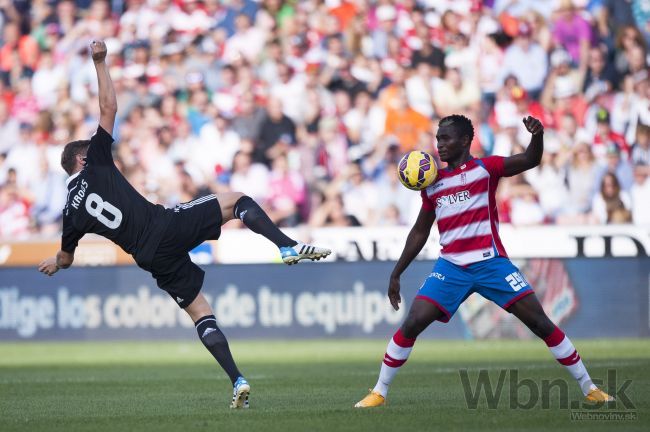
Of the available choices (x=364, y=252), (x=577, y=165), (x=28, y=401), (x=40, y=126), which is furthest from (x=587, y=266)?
(x=40, y=126)

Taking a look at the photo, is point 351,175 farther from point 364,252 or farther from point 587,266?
point 587,266

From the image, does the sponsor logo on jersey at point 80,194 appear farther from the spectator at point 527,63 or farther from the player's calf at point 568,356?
the spectator at point 527,63

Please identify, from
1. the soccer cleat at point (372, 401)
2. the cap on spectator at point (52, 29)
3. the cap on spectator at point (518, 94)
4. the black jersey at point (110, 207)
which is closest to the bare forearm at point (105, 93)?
the black jersey at point (110, 207)

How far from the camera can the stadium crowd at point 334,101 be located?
2008 cm

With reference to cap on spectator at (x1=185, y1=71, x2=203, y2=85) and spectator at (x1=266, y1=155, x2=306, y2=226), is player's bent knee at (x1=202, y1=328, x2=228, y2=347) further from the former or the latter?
cap on spectator at (x1=185, y1=71, x2=203, y2=85)

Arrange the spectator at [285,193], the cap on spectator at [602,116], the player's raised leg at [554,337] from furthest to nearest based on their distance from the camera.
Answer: the spectator at [285,193] → the cap on spectator at [602,116] → the player's raised leg at [554,337]

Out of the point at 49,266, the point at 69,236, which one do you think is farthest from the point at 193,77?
the point at 69,236

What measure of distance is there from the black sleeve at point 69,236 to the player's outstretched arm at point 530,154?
3505mm

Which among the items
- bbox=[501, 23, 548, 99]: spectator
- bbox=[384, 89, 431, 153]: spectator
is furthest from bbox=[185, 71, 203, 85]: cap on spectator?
bbox=[501, 23, 548, 99]: spectator

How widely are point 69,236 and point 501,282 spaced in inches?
139

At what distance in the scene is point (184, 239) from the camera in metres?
9.41

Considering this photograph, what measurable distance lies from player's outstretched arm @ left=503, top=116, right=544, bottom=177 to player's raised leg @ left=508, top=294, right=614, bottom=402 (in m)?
1.00

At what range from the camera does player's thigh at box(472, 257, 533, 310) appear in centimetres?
912

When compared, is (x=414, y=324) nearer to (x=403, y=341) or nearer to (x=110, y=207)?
(x=403, y=341)
